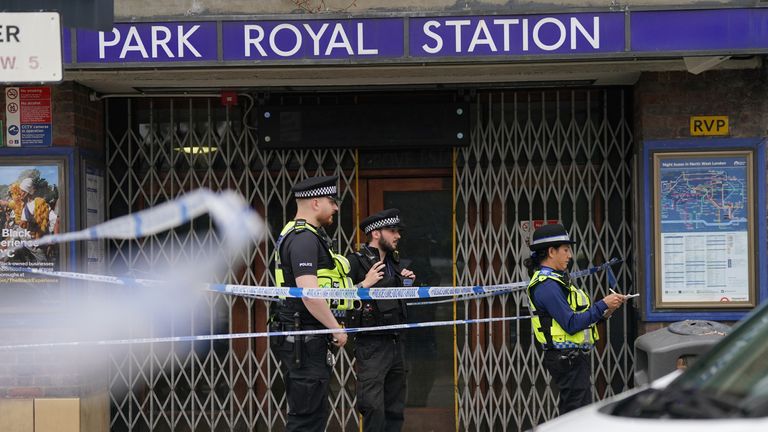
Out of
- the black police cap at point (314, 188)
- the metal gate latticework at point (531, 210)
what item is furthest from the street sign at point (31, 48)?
the metal gate latticework at point (531, 210)

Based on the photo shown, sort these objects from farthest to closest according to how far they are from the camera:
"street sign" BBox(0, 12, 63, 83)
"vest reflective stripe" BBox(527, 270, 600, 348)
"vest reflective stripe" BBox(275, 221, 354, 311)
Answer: "vest reflective stripe" BBox(527, 270, 600, 348) < "vest reflective stripe" BBox(275, 221, 354, 311) < "street sign" BBox(0, 12, 63, 83)

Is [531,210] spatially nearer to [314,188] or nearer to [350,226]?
[350,226]

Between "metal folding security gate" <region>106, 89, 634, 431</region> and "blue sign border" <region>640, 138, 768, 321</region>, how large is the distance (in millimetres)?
616

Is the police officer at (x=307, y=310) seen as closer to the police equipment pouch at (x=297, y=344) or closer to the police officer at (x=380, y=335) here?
the police equipment pouch at (x=297, y=344)

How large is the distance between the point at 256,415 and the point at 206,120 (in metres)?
2.57

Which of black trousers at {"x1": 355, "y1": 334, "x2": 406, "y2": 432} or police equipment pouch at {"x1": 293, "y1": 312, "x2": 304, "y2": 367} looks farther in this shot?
black trousers at {"x1": 355, "y1": 334, "x2": 406, "y2": 432}

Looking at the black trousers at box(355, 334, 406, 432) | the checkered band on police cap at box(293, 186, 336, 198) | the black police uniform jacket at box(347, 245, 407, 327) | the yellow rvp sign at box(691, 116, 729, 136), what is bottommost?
the black trousers at box(355, 334, 406, 432)

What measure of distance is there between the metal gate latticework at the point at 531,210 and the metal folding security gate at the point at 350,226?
0.5 inches

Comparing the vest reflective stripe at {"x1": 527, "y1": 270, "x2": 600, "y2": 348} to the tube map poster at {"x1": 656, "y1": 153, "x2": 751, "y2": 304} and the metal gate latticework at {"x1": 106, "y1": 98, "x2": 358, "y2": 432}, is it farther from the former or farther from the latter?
the metal gate latticework at {"x1": 106, "y1": 98, "x2": 358, "y2": 432}

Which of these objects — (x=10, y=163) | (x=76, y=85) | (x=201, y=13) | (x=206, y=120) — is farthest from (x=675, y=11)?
(x=10, y=163)

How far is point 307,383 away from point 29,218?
2928 mm

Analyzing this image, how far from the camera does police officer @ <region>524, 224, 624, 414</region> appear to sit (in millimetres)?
6340

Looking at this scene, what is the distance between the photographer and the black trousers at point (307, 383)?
6203mm

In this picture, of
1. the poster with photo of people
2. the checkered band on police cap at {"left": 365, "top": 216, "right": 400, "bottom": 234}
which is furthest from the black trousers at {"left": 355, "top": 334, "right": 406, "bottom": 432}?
the poster with photo of people
